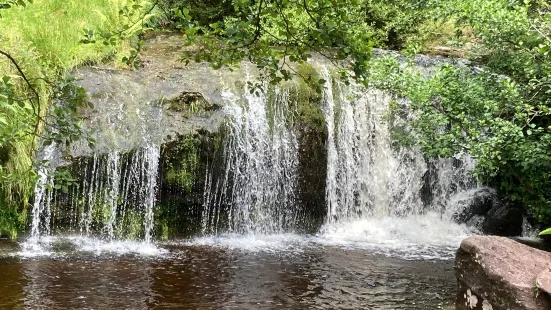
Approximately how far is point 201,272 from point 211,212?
2.34 m

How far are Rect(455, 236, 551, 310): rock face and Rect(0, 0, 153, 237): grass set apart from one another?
15.3 ft

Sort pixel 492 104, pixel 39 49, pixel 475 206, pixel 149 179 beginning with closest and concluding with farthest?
pixel 492 104, pixel 149 179, pixel 39 49, pixel 475 206

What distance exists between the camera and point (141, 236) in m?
8.28

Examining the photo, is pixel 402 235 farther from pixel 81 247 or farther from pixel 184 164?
pixel 81 247

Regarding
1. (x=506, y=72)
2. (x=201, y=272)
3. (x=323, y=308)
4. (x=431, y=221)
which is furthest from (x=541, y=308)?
(x=431, y=221)

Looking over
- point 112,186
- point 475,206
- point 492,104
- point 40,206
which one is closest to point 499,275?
point 492,104

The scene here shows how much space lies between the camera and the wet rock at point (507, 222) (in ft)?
32.3

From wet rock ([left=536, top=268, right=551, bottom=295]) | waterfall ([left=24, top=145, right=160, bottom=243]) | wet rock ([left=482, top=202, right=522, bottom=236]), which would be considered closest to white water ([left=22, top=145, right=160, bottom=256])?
waterfall ([left=24, top=145, right=160, bottom=243])

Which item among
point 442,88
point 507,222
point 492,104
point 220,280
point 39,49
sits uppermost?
point 39,49

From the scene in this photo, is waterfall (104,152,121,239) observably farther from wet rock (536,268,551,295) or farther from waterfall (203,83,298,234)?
wet rock (536,268,551,295)

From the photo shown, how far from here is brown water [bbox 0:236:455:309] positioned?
557 centimetres

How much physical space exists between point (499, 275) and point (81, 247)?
5603 mm

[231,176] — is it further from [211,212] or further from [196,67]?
[196,67]

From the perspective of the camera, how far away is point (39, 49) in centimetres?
866
